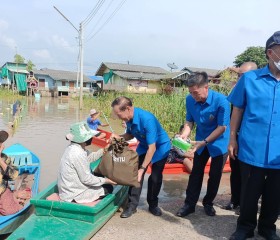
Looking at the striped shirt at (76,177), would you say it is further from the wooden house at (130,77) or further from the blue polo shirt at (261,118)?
the wooden house at (130,77)

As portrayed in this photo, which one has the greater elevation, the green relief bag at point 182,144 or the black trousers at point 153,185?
the green relief bag at point 182,144

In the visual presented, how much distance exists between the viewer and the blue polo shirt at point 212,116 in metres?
3.82

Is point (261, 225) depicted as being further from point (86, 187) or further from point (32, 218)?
point (32, 218)

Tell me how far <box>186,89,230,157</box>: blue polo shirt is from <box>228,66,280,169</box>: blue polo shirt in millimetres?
713

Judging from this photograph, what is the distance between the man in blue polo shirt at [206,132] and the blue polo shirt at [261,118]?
710 millimetres

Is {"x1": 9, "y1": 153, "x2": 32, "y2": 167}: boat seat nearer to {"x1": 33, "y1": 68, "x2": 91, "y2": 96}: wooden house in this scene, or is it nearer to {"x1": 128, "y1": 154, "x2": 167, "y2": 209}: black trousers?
{"x1": 128, "y1": 154, "x2": 167, "y2": 209}: black trousers

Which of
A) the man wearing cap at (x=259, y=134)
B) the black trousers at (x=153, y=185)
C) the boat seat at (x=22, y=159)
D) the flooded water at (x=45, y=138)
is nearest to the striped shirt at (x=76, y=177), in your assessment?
the black trousers at (x=153, y=185)

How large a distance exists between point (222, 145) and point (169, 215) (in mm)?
1230

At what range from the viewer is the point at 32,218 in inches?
149

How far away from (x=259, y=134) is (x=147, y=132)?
1363mm

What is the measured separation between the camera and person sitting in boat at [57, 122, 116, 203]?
3.72 meters

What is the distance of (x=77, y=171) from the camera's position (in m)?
3.77

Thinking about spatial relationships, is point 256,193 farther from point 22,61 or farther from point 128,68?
point 22,61

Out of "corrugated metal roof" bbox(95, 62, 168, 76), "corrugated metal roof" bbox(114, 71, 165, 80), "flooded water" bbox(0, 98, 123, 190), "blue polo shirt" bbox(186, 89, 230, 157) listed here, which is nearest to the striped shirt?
"blue polo shirt" bbox(186, 89, 230, 157)
